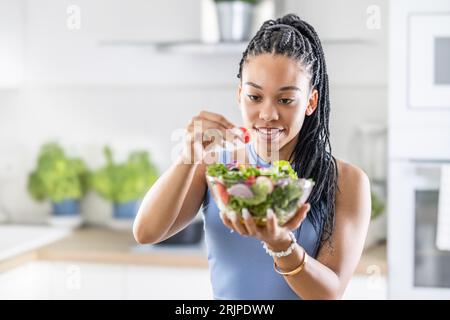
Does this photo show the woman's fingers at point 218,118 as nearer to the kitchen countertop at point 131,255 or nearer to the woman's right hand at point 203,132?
the woman's right hand at point 203,132

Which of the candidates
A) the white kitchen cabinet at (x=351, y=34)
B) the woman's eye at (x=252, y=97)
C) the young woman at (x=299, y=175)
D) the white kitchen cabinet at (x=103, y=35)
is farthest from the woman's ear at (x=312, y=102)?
the white kitchen cabinet at (x=103, y=35)

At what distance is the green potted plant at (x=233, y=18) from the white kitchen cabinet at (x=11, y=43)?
2.17ft

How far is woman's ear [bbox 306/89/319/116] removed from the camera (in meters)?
0.99

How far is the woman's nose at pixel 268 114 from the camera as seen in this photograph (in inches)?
34.7

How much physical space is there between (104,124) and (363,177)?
4.72ft

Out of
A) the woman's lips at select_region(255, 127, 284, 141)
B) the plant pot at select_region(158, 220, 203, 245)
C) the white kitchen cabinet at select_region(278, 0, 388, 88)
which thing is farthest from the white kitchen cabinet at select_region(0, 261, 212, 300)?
the woman's lips at select_region(255, 127, 284, 141)

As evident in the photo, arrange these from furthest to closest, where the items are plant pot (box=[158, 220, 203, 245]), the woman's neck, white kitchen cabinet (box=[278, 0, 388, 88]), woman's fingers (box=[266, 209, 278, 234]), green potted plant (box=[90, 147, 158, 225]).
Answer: green potted plant (box=[90, 147, 158, 225]) → white kitchen cabinet (box=[278, 0, 388, 88]) → plant pot (box=[158, 220, 203, 245]) → the woman's neck → woman's fingers (box=[266, 209, 278, 234])

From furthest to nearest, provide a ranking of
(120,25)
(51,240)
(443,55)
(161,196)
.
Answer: (120,25) → (51,240) → (443,55) → (161,196)

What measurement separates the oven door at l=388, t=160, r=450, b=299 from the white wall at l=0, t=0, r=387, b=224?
12.5 inches

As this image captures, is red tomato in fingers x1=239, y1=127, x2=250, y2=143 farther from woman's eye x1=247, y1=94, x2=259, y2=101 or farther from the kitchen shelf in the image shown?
the kitchen shelf
